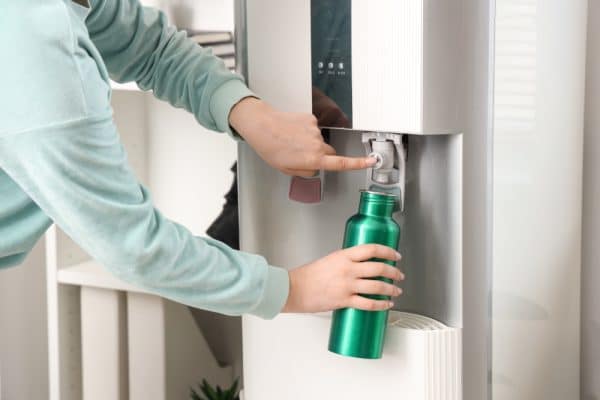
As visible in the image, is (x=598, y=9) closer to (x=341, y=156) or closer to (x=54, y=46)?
(x=341, y=156)

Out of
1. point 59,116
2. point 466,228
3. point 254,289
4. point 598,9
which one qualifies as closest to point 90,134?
point 59,116

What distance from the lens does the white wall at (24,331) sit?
66.6 inches

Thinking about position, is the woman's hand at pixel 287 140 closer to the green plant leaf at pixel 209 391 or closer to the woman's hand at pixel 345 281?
the woman's hand at pixel 345 281

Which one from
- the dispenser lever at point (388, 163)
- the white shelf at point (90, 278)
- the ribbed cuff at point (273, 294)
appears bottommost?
the white shelf at point (90, 278)

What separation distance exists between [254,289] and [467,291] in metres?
0.19

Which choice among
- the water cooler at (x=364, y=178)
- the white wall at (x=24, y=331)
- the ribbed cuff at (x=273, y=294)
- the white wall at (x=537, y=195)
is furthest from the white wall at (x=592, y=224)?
the white wall at (x=24, y=331)

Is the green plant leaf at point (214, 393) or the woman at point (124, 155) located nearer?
the woman at point (124, 155)

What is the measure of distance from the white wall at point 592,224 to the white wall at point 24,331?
1.13m

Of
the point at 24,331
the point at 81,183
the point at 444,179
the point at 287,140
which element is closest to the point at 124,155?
the point at 81,183

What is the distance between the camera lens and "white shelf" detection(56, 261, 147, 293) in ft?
4.71

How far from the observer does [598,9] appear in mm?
860

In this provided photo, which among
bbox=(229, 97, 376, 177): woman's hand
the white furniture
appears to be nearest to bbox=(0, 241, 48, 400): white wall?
the white furniture

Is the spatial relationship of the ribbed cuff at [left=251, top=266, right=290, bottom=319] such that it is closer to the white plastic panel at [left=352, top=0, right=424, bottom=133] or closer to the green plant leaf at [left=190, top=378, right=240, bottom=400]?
the white plastic panel at [left=352, top=0, right=424, bottom=133]

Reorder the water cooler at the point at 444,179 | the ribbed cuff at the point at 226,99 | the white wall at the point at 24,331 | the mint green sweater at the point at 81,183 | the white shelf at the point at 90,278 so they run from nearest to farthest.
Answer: the mint green sweater at the point at 81,183, the water cooler at the point at 444,179, the ribbed cuff at the point at 226,99, the white shelf at the point at 90,278, the white wall at the point at 24,331
